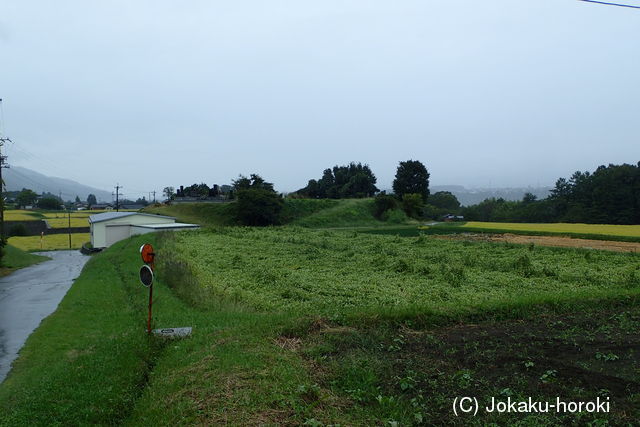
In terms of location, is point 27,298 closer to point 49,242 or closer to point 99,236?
point 99,236

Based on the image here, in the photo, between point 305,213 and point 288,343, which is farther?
point 305,213

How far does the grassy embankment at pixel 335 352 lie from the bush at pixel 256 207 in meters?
39.7

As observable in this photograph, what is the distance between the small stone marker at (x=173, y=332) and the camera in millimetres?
9258

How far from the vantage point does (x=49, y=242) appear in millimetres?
54531

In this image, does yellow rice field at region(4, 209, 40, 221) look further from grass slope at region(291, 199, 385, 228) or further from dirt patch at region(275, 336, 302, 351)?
dirt patch at region(275, 336, 302, 351)

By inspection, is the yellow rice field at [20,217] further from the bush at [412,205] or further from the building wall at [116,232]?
the bush at [412,205]

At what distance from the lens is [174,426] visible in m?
5.26

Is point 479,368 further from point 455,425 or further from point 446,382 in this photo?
point 455,425

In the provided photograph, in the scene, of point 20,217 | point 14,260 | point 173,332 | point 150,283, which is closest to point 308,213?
point 14,260

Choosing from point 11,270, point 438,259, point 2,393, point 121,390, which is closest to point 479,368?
point 121,390

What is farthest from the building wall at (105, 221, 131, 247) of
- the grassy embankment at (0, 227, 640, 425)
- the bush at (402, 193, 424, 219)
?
the bush at (402, 193, 424, 219)

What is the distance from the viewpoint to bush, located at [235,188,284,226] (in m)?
56.0

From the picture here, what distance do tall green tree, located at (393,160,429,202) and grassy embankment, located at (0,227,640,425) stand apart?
6166 centimetres

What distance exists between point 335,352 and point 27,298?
60.1 ft
